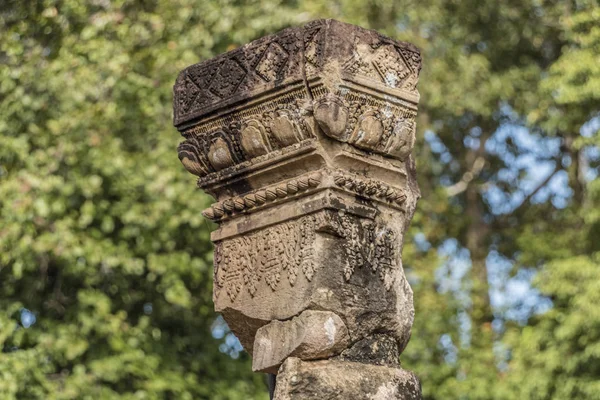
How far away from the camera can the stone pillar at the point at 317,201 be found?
144 inches

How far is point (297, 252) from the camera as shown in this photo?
371 cm

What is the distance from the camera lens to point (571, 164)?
14562mm

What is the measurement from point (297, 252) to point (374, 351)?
1.30ft

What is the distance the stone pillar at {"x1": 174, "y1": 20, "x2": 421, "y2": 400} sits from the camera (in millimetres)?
3646

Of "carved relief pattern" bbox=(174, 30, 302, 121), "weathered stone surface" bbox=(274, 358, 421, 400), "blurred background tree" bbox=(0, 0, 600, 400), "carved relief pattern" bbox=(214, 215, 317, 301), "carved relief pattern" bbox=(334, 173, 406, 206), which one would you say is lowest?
"weathered stone surface" bbox=(274, 358, 421, 400)

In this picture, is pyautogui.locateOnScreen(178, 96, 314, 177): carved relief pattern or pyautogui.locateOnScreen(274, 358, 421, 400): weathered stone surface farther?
pyautogui.locateOnScreen(178, 96, 314, 177): carved relief pattern

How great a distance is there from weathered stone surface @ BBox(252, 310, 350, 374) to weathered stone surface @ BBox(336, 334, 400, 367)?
0.04 meters

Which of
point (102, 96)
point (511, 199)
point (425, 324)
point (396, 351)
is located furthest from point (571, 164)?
point (396, 351)

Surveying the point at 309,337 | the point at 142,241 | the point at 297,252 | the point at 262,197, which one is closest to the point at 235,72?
the point at 262,197

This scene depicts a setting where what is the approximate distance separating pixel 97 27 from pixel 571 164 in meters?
7.26

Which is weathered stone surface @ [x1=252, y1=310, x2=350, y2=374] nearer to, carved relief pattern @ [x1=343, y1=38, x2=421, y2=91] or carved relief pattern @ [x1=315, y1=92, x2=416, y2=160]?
carved relief pattern @ [x1=315, y1=92, x2=416, y2=160]

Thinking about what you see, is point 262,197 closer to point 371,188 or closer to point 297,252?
point 297,252

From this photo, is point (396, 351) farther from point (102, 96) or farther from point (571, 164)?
point (571, 164)

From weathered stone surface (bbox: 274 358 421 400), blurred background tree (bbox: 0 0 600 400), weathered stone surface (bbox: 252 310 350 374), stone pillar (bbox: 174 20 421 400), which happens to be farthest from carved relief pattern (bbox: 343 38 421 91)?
blurred background tree (bbox: 0 0 600 400)
